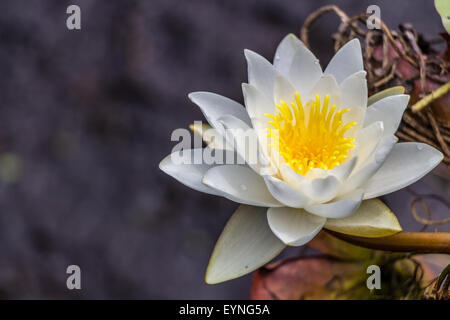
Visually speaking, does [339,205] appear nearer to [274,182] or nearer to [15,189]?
[274,182]

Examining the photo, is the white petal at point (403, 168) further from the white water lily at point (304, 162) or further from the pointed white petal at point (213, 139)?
the pointed white petal at point (213, 139)

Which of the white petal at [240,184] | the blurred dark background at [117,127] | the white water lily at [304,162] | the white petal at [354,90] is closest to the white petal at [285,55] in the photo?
the white water lily at [304,162]

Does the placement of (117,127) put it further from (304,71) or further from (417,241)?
(417,241)

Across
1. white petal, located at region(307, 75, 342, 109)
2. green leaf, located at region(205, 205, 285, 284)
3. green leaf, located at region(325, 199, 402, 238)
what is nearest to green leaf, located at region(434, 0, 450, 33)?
white petal, located at region(307, 75, 342, 109)

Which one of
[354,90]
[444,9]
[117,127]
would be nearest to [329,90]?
[354,90]

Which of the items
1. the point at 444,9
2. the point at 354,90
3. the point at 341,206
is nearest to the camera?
the point at 341,206

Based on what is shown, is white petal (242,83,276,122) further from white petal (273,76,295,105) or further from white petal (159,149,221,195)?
white petal (159,149,221,195)

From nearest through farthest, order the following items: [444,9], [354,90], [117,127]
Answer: [354,90] < [444,9] < [117,127]
